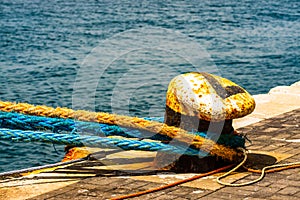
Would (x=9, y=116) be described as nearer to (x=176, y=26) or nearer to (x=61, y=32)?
(x=61, y=32)

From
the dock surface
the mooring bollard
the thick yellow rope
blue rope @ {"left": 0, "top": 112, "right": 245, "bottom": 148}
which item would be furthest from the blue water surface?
the mooring bollard

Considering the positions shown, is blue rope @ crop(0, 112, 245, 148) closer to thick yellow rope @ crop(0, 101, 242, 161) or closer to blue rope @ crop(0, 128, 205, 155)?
thick yellow rope @ crop(0, 101, 242, 161)

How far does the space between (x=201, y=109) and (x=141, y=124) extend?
1.81 feet

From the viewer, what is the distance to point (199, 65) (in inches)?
698

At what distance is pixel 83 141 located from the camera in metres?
5.46

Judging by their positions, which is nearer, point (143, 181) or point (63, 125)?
point (143, 181)

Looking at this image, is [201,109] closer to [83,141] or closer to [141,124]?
[141,124]

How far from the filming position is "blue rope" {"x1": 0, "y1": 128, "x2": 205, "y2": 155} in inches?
215

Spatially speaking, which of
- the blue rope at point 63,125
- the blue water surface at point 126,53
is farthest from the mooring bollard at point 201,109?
the blue water surface at point 126,53

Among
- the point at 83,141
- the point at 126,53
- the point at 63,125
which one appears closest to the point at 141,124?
the point at 83,141

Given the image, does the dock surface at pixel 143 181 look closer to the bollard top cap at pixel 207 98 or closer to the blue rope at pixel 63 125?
the blue rope at pixel 63 125

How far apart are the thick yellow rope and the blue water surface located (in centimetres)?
282

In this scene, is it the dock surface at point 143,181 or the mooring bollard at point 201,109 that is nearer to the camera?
the dock surface at point 143,181

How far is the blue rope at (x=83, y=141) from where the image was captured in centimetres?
546
